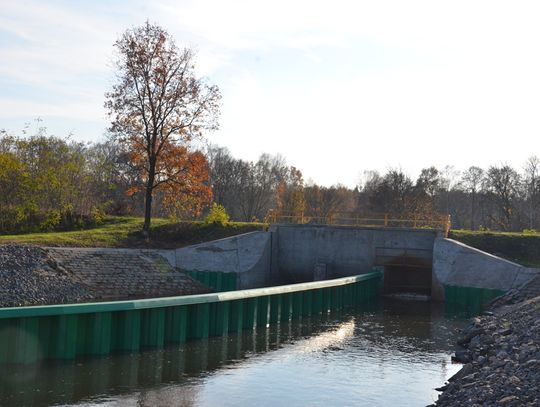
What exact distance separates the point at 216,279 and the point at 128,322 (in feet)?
56.2

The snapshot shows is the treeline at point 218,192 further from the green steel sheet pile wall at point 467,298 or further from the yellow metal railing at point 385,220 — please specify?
the green steel sheet pile wall at point 467,298

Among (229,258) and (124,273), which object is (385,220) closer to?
(229,258)

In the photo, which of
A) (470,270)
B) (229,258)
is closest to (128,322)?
(229,258)

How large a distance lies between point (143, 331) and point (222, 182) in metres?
54.7

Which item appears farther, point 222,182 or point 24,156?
point 222,182

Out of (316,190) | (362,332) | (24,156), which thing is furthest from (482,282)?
(316,190)

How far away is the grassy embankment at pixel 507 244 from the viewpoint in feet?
122

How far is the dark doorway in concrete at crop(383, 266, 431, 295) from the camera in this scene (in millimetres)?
39031

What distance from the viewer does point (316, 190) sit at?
76.9m

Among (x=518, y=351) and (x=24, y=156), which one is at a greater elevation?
(x=24, y=156)

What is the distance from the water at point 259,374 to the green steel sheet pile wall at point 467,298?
838cm

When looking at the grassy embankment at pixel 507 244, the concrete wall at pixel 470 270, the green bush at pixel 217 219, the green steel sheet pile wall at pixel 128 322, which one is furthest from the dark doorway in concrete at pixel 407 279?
the green steel sheet pile wall at pixel 128 322

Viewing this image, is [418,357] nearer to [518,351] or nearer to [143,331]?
[518,351]

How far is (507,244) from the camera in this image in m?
38.4
